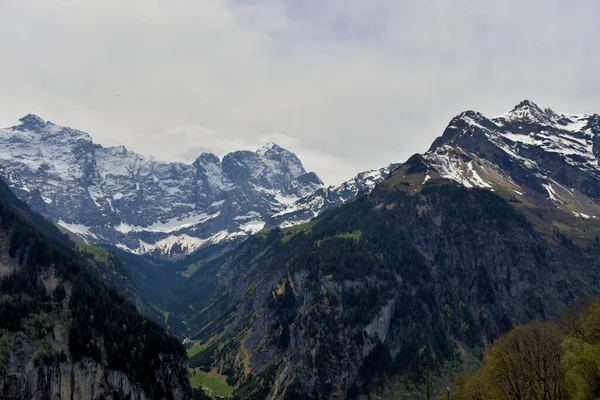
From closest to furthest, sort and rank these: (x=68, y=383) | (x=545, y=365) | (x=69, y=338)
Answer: (x=545, y=365), (x=68, y=383), (x=69, y=338)

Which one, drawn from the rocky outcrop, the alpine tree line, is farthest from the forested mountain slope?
the alpine tree line

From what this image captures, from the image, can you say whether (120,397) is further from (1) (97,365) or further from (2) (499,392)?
(2) (499,392)

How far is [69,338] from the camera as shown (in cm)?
14450

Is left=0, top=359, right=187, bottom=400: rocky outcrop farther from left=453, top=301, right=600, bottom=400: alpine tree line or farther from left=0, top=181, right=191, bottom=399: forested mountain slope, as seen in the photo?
left=453, top=301, right=600, bottom=400: alpine tree line

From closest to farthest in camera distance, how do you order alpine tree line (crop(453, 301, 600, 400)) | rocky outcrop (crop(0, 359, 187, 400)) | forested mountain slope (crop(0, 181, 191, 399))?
alpine tree line (crop(453, 301, 600, 400)), rocky outcrop (crop(0, 359, 187, 400)), forested mountain slope (crop(0, 181, 191, 399))

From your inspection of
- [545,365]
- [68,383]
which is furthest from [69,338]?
[545,365]

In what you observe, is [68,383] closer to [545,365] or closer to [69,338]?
[69,338]

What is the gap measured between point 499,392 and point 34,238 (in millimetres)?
178541

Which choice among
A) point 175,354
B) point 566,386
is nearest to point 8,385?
point 175,354

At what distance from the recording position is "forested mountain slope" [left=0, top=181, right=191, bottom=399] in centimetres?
13238

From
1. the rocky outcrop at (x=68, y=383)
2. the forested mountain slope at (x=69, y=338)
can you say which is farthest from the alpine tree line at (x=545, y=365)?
the forested mountain slope at (x=69, y=338)

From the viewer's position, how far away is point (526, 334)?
3676 inches

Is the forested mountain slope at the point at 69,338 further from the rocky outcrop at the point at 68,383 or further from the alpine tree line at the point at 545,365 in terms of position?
the alpine tree line at the point at 545,365

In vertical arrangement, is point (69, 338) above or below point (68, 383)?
above
